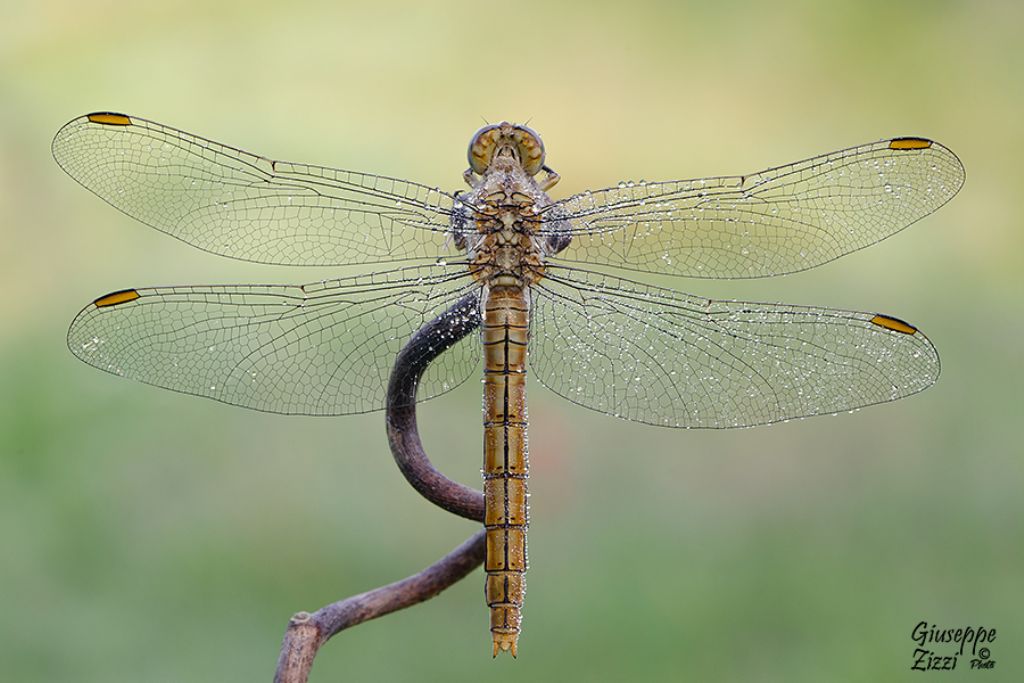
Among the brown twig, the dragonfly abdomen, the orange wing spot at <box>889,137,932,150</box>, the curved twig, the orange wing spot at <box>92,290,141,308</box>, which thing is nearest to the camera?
the brown twig

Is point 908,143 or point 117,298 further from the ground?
point 908,143

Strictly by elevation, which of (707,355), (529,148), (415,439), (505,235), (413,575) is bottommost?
(413,575)

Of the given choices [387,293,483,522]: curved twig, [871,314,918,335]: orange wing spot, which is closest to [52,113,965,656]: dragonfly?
[871,314,918,335]: orange wing spot

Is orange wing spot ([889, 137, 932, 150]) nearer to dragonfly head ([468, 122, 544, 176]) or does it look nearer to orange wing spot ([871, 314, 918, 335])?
orange wing spot ([871, 314, 918, 335])

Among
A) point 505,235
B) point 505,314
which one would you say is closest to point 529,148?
point 505,235

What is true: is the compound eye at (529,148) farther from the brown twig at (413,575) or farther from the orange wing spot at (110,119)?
the orange wing spot at (110,119)

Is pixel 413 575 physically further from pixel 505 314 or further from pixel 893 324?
pixel 893 324

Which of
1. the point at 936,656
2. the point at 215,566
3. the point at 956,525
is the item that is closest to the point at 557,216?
the point at 936,656
